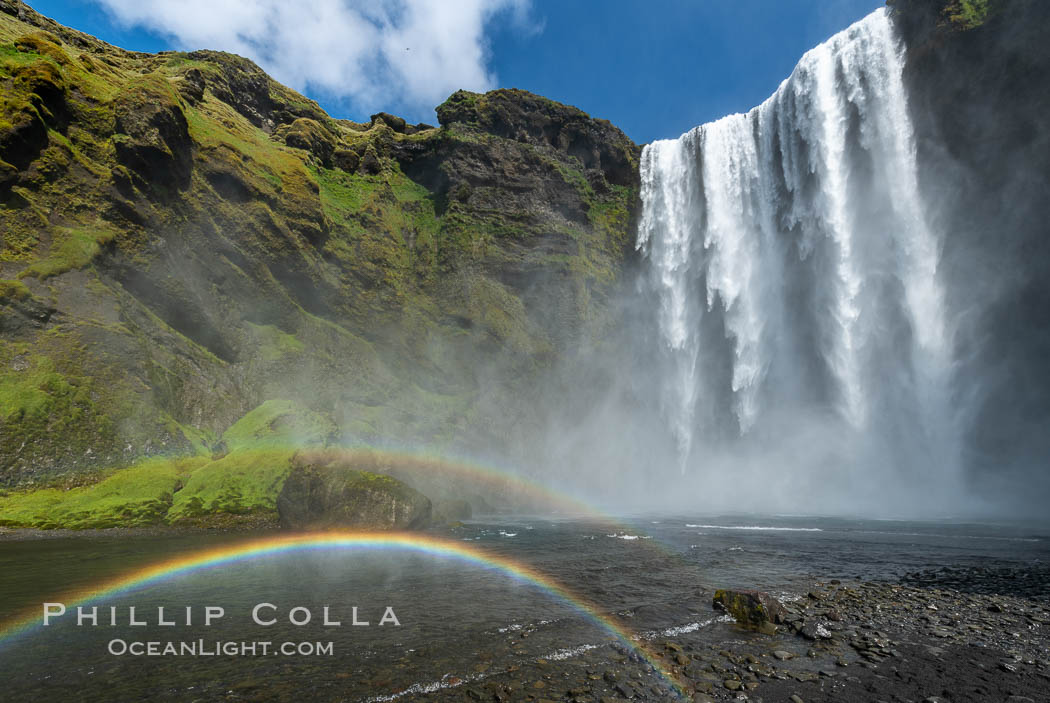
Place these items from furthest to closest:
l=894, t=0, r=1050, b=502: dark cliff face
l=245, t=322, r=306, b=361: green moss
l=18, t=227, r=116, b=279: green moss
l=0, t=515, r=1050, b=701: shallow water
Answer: l=245, t=322, r=306, b=361: green moss
l=894, t=0, r=1050, b=502: dark cliff face
l=18, t=227, r=116, b=279: green moss
l=0, t=515, r=1050, b=701: shallow water

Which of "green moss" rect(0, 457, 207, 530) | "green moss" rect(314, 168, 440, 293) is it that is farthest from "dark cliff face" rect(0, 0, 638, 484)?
"green moss" rect(0, 457, 207, 530)

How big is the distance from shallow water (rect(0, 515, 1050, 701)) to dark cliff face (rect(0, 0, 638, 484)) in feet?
48.3

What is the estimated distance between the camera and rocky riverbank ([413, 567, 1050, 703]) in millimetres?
6684

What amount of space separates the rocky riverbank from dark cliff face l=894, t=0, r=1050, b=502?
3710cm

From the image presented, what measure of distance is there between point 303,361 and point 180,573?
31.6m

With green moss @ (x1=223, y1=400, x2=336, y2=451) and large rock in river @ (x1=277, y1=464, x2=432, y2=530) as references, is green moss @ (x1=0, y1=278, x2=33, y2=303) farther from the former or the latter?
large rock in river @ (x1=277, y1=464, x2=432, y2=530)

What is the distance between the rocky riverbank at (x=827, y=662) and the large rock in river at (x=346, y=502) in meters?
16.6

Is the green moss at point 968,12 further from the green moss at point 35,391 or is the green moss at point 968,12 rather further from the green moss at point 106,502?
the green moss at point 35,391

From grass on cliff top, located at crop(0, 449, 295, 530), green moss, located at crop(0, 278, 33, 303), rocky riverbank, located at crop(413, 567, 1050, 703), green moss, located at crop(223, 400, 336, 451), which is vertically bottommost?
rocky riverbank, located at crop(413, 567, 1050, 703)

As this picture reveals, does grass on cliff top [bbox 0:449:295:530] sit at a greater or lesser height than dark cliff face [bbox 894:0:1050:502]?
lesser

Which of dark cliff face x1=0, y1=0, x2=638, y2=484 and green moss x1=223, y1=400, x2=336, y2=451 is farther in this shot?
green moss x1=223, y1=400, x2=336, y2=451

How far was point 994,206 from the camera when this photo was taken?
36750 mm

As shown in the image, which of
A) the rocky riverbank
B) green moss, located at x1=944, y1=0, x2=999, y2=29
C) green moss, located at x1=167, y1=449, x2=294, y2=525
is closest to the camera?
the rocky riverbank

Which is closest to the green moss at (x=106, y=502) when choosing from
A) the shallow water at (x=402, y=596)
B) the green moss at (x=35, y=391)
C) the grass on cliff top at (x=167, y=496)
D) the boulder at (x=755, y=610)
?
the grass on cliff top at (x=167, y=496)
